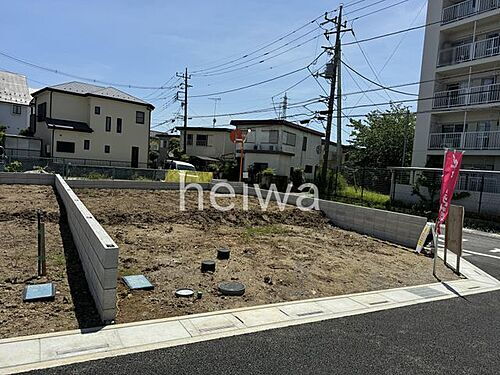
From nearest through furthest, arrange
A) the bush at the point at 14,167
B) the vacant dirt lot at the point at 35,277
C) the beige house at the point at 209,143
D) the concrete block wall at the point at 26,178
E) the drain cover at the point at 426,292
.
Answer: the vacant dirt lot at the point at 35,277, the drain cover at the point at 426,292, the concrete block wall at the point at 26,178, the bush at the point at 14,167, the beige house at the point at 209,143

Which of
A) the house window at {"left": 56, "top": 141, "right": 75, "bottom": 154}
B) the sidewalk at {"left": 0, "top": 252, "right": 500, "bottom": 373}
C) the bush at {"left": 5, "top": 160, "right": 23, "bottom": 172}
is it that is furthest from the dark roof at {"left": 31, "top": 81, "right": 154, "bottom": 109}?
the sidewalk at {"left": 0, "top": 252, "right": 500, "bottom": 373}

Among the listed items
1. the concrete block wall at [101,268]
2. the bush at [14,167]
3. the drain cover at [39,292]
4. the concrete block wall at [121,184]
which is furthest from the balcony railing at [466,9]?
the bush at [14,167]

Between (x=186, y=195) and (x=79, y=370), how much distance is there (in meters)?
11.3

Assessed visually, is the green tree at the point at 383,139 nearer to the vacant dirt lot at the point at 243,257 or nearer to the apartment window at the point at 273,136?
the apartment window at the point at 273,136

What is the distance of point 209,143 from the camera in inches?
1378

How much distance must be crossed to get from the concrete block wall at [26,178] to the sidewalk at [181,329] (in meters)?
11.3

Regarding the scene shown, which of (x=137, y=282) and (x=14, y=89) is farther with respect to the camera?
(x=14, y=89)

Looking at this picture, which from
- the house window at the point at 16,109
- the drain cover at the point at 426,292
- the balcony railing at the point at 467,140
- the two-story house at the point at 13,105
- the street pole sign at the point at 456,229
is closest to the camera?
the drain cover at the point at 426,292

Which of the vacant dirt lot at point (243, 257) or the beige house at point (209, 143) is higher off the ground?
the beige house at point (209, 143)

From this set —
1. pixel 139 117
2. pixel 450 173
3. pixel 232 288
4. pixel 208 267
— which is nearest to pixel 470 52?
pixel 450 173

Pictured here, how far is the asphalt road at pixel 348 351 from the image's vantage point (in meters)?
2.93

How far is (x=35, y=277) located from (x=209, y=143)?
1217 inches

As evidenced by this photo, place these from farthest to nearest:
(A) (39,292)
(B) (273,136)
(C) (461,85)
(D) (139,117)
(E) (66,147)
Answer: (D) (139,117) < (B) (273,136) < (E) (66,147) < (C) (461,85) < (A) (39,292)

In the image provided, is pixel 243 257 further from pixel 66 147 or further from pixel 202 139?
pixel 202 139
